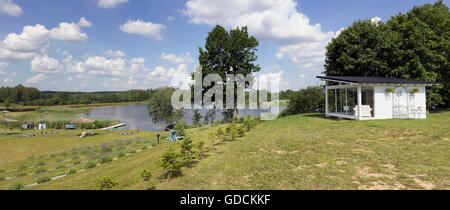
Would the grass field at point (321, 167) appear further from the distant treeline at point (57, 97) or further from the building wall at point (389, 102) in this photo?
the distant treeline at point (57, 97)

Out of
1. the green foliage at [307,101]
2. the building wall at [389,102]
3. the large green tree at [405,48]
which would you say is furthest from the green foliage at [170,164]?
the large green tree at [405,48]

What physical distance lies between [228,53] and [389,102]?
43.3ft

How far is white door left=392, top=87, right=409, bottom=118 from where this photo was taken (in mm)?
12359

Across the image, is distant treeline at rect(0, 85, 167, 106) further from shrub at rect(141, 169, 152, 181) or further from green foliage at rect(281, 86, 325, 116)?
shrub at rect(141, 169, 152, 181)

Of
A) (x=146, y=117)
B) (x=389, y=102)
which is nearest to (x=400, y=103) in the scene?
(x=389, y=102)

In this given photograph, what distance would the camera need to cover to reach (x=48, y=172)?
7.97 m

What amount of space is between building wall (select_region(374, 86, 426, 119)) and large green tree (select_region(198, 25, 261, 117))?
10974 mm

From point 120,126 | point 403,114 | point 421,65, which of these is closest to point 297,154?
point 403,114

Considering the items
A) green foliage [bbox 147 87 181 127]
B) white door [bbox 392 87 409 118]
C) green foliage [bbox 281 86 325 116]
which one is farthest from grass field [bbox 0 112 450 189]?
green foliage [bbox 147 87 181 127]

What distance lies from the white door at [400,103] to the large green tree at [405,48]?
557 cm

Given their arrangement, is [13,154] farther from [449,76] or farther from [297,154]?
[449,76]

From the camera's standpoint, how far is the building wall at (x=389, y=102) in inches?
479

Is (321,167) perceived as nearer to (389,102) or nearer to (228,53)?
(389,102)
